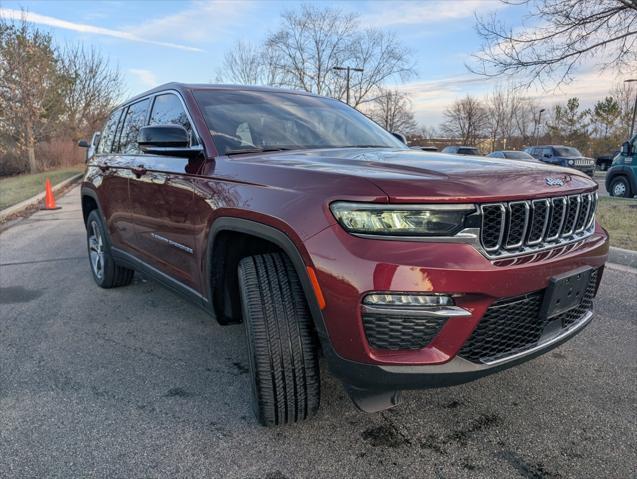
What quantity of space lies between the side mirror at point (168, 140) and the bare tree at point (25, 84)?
23837 mm

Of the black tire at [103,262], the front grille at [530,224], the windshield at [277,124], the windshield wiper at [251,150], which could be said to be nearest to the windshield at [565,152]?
the windshield at [277,124]

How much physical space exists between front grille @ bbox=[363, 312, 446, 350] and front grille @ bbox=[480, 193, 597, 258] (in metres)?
0.38

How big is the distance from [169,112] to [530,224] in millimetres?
2513

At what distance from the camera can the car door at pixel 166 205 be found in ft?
9.65

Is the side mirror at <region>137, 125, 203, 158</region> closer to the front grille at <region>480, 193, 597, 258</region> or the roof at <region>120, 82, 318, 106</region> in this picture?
the roof at <region>120, 82, 318, 106</region>

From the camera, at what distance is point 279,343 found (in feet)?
7.16

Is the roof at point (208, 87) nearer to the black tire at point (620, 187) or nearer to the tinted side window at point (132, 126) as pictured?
the tinted side window at point (132, 126)

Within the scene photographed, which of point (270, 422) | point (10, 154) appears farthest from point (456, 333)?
point (10, 154)

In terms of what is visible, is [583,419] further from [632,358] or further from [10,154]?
[10,154]

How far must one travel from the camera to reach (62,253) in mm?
6555

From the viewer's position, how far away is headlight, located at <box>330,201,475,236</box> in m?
1.86

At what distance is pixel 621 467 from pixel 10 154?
30.2 meters

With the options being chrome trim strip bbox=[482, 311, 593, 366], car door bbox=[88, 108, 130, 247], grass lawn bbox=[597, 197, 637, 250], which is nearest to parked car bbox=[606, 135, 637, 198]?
grass lawn bbox=[597, 197, 637, 250]

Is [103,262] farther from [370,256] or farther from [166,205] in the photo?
[370,256]
